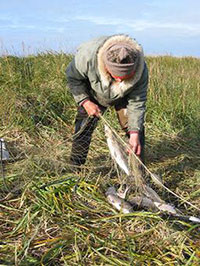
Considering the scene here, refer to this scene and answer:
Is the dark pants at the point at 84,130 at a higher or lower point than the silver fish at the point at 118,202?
higher

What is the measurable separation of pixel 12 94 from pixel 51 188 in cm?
239

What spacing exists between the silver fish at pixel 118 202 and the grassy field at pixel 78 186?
44mm

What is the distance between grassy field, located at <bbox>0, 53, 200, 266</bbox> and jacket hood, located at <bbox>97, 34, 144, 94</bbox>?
29.2 inches

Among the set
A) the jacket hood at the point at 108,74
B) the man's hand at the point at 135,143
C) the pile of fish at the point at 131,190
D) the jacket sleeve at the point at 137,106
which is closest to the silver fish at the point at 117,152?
the pile of fish at the point at 131,190

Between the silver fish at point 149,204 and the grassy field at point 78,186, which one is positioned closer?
the grassy field at point 78,186

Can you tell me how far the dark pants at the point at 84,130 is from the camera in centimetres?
302

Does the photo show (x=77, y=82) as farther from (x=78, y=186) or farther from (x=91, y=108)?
(x=78, y=186)

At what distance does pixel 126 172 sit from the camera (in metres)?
2.65

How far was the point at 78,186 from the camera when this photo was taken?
105 inches

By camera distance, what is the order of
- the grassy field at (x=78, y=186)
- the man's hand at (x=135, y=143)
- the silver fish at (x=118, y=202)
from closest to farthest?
1. the grassy field at (x=78, y=186)
2. the silver fish at (x=118, y=202)
3. the man's hand at (x=135, y=143)

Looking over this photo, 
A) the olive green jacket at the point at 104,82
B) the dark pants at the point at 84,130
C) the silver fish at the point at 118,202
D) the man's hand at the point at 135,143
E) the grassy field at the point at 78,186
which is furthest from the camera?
the dark pants at the point at 84,130

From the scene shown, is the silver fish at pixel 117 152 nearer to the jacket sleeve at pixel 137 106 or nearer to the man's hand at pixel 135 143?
the man's hand at pixel 135 143

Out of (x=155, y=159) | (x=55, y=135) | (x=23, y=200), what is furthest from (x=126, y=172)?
(x=55, y=135)

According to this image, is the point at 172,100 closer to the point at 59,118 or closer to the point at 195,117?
the point at 195,117
